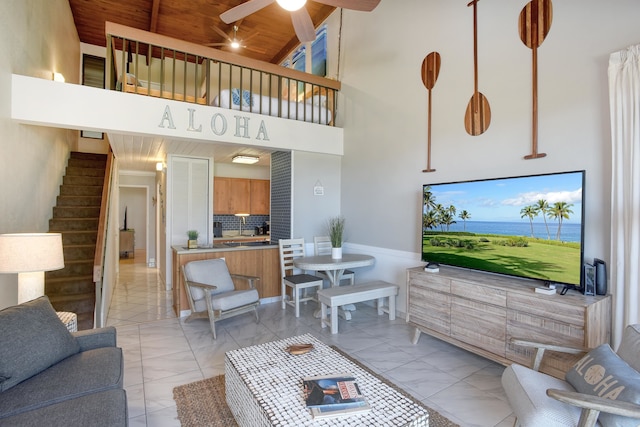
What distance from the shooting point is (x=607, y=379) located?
5.21 ft

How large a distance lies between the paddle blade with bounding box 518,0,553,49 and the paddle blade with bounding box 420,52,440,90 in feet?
3.07

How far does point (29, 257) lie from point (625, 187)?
438 cm

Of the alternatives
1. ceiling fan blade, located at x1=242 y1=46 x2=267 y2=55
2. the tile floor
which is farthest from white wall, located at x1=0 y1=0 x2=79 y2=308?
ceiling fan blade, located at x1=242 y1=46 x2=267 y2=55

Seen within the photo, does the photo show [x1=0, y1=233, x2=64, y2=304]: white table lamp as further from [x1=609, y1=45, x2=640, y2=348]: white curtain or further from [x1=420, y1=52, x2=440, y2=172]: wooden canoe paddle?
[x1=609, y1=45, x2=640, y2=348]: white curtain

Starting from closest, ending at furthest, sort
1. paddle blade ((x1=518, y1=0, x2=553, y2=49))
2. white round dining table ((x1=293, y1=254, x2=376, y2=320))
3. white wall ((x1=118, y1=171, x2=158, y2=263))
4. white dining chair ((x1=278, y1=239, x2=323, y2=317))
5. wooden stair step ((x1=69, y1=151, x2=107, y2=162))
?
paddle blade ((x1=518, y1=0, x2=553, y2=49))
white round dining table ((x1=293, y1=254, x2=376, y2=320))
white dining chair ((x1=278, y1=239, x2=323, y2=317))
wooden stair step ((x1=69, y1=151, x2=107, y2=162))
white wall ((x1=118, y1=171, x2=158, y2=263))

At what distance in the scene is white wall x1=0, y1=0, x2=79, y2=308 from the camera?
9.82 feet

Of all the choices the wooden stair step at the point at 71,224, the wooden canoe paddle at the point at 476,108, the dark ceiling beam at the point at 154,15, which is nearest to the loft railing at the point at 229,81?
the dark ceiling beam at the point at 154,15

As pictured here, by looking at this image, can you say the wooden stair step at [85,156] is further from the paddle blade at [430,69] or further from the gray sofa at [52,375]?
the paddle blade at [430,69]

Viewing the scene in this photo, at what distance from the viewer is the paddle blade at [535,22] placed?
2.81 metres

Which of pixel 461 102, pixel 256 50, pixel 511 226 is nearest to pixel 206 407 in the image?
pixel 511 226

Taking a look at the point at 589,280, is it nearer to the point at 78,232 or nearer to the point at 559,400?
the point at 559,400

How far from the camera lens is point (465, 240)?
3.29 metres

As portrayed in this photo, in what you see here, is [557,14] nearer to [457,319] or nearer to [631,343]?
[631,343]

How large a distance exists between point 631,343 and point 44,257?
3923 mm
